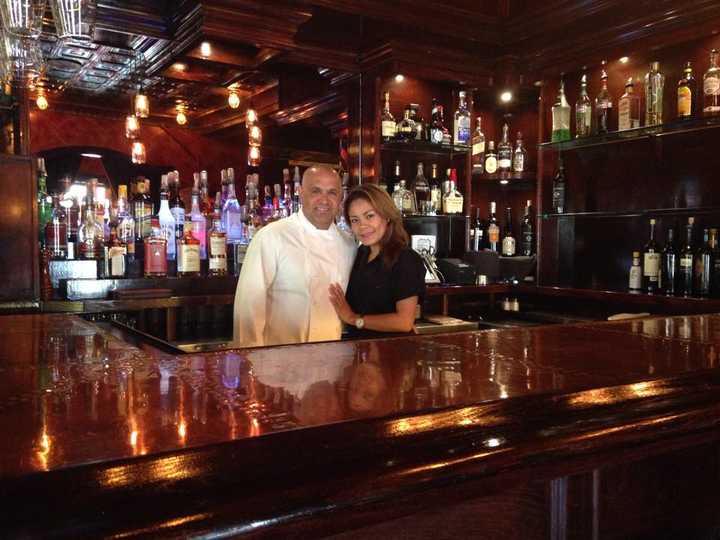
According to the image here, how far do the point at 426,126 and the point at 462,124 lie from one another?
223 millimetres

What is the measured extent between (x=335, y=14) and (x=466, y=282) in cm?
167

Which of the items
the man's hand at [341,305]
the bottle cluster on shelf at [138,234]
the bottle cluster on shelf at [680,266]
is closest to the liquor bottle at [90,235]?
the bottle cluster on shelf at [138,234]

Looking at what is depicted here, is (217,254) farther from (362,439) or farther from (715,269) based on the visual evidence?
(362,439)

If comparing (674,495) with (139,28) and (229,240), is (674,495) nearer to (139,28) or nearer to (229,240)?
(229,240)

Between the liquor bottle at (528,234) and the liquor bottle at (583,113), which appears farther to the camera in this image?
the liquor bottle at (528,234)

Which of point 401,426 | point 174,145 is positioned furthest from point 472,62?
point 174,145

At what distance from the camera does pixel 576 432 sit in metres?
0.73

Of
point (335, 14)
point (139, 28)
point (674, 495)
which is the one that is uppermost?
point (335, 14)

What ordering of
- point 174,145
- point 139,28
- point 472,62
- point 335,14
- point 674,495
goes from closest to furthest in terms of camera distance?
point 674,495, point 139,28, point 335,14, point 472,62, point 174,145

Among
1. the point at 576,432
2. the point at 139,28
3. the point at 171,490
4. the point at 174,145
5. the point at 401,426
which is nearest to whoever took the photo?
the point at 171,490

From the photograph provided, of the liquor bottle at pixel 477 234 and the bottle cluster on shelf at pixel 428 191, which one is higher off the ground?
the bottle cluster on shelf at pixel 428 191

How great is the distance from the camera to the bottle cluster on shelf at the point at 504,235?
413 centimetres

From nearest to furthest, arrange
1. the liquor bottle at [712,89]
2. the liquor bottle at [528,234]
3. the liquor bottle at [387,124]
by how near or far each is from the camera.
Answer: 1. the liquor bottle at [712,89]
2. the liquor bottle at [387,124]
3. the liquor bottle at [528,234]

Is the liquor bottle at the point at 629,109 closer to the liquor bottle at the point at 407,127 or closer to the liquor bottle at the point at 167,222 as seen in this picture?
the liquor bottle at the point at 407,127
